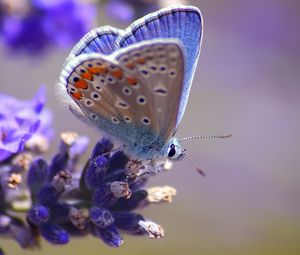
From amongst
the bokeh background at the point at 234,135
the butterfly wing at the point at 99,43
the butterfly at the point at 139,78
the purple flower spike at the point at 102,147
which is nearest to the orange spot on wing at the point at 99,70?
the butterfly at the point at 139,78

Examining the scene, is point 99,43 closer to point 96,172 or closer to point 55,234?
point 96,172

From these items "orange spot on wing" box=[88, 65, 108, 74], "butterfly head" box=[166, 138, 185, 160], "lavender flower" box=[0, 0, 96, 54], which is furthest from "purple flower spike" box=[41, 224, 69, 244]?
"lavender flower" box=[0, 0, 96, 54]

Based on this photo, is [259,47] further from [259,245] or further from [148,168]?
[148,168]

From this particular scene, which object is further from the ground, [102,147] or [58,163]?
[102,147]

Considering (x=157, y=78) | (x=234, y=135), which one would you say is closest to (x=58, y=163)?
(x=157, y=78)

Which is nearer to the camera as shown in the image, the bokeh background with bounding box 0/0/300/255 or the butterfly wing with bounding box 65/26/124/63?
the butterfly wing with bounding box 65/26/124/63

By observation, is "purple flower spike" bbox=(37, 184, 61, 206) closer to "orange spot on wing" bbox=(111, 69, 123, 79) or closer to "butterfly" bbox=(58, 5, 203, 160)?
"butterfly" bbox=(58, 5, 203, 160)
